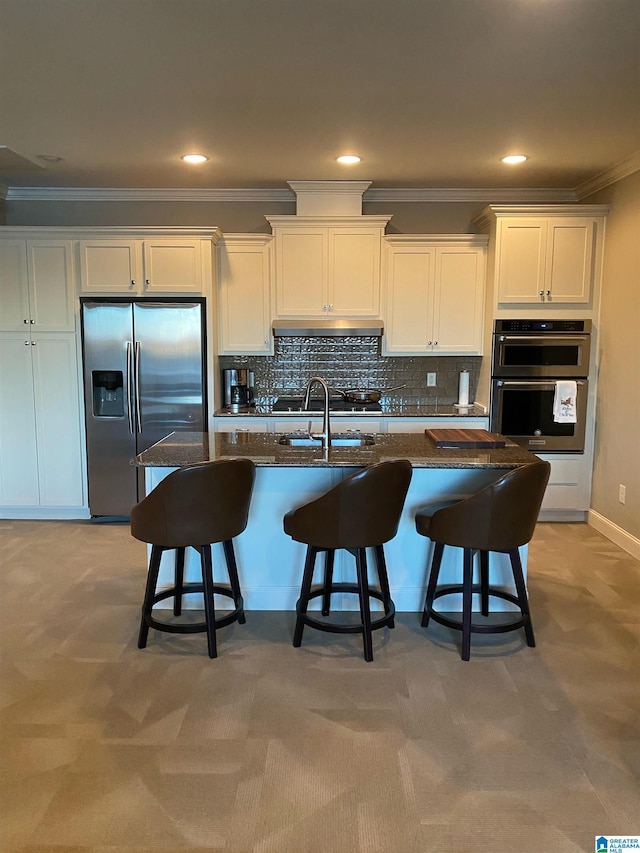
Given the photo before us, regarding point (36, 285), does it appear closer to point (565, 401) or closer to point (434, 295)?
point (434, 295)

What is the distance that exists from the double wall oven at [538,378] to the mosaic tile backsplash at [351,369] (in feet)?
1.90

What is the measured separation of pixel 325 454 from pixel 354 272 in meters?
2.27

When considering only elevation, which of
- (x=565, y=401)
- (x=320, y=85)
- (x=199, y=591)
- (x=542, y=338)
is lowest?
(x=199, y=591)

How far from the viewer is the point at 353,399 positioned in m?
4.96

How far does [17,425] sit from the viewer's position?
4.75 m

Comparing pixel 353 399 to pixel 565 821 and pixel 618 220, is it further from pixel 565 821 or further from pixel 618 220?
pixel 565 821

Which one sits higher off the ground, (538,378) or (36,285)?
Result: (36,285)

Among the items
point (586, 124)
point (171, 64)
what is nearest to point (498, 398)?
point (586, 124)

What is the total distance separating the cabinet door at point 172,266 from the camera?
459cm

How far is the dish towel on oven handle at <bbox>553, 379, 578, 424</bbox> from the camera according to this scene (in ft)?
15.0

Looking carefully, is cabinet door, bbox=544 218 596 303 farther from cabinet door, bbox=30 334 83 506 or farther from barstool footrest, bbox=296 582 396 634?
cabinet door, bbox=30 334 83 506

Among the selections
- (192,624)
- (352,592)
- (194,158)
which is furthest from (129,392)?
(352,592)

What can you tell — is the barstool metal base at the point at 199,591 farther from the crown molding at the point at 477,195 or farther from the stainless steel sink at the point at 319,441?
the crown molding at the point at 477,195

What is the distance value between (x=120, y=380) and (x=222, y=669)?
2647mm
